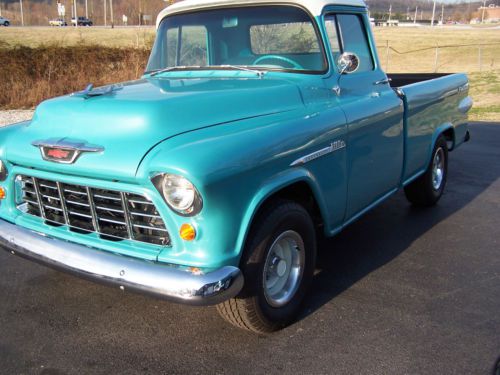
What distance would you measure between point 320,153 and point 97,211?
1.35 meters

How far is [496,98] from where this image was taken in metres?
13.7

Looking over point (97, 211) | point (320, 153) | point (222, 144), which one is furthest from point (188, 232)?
point (320, 153)

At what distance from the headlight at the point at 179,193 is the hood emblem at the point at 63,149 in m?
0.44

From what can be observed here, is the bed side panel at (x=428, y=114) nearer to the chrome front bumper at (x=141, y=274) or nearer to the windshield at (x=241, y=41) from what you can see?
the windshield at (x=241, y=41)

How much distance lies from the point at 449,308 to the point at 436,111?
2.32 m

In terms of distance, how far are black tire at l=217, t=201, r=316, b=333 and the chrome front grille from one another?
0.46 metres

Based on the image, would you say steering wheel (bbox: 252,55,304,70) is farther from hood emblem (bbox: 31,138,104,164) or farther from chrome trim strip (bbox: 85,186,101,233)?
chrome trim strip (bbox: 85,186,101,233)

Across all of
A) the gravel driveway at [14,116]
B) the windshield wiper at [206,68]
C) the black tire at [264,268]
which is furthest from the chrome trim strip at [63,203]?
the gravel driveway at [14,116]

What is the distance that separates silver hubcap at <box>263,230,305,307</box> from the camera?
9.64 feet

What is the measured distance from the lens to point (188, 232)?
238 cm

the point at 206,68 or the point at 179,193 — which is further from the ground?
the point at 206,68

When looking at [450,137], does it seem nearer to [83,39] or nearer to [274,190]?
[274,190]

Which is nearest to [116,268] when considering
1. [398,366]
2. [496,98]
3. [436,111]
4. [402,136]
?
[398,366]

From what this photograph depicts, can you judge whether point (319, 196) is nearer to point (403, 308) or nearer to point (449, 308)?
point (403, 308)
